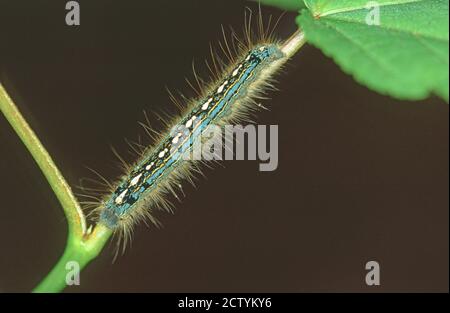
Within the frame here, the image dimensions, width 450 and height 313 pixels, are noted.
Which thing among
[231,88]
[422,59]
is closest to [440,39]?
[422,59]

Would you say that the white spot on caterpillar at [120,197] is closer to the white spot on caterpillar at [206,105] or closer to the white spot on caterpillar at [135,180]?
the white spot on caterpillar at [135,180]

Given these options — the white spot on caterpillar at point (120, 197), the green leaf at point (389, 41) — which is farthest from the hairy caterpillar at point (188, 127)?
the green leaf at point (389, 41)

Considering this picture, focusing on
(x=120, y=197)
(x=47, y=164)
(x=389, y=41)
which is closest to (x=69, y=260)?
(x=47, y=164)

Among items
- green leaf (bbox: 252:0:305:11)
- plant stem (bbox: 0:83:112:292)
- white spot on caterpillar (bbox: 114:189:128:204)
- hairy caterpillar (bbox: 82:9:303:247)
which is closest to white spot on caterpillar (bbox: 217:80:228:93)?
hairy caterpillar (bbox: 82:9:303:247)

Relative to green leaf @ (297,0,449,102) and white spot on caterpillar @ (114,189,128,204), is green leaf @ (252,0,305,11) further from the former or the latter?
white spot on caterpillar @ (114,189,128,204)

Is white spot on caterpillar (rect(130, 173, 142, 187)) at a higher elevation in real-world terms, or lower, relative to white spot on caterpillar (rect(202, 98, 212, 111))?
lower
